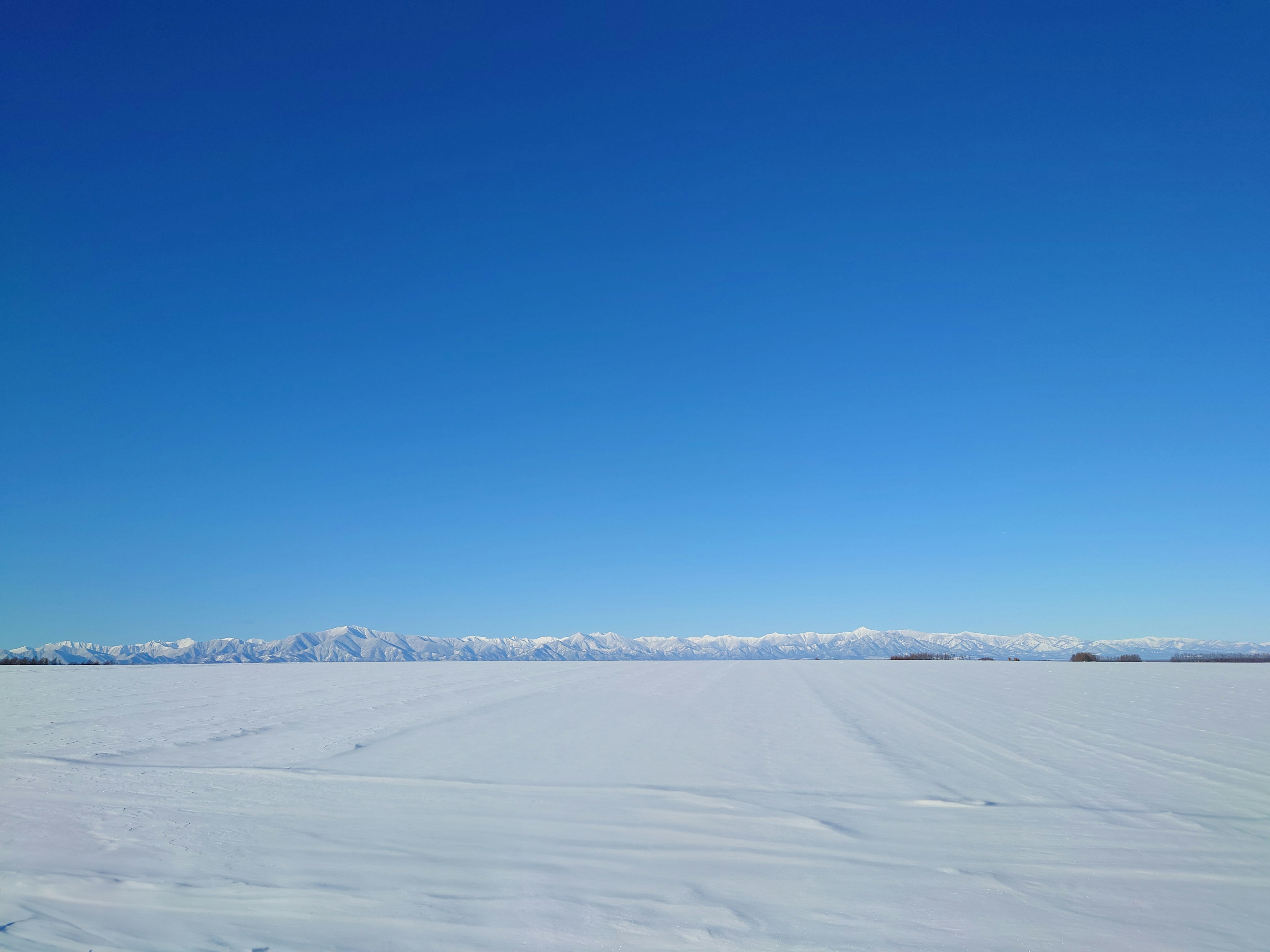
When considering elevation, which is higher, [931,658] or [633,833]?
[633,833]

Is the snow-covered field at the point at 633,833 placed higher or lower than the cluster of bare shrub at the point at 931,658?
higher

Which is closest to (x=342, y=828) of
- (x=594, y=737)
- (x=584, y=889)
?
(x=584, y=889)

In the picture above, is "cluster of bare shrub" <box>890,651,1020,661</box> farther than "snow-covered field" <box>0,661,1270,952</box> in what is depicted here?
Yes

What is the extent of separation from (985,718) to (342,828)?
9.95m

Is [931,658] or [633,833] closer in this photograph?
[633,833]

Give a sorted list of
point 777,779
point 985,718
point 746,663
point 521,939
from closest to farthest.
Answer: point 521,939 < point 777,779 < point 985,718 < point 746,663

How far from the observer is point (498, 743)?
8.59 m

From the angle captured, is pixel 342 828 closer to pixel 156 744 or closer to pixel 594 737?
pixel 594 737

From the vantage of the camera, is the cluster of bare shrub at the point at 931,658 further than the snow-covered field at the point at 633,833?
Yes

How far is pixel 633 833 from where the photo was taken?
15.9 ft

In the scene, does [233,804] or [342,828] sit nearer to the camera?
[342,828]

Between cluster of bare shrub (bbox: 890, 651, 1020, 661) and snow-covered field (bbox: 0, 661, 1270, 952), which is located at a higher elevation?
snow-covered field (bbox: 0, 661, 1270, 952)

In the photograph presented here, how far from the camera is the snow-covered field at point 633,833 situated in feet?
11.0

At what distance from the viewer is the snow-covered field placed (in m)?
3.35
